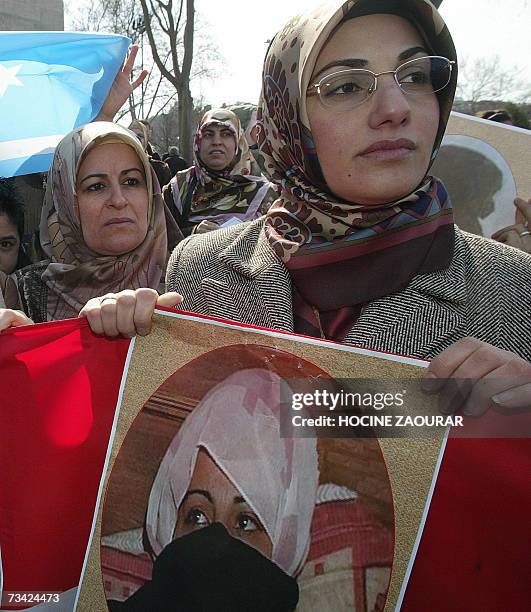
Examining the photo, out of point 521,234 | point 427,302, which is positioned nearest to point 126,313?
point 427,302

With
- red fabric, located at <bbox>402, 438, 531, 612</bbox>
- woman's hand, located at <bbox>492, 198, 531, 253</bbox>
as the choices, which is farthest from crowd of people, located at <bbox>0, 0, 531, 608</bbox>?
woman's hand, located at <bbox>492, 198, 531, 253</bbox>

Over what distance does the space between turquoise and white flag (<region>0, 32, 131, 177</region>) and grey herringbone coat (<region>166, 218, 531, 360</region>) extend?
267 cm

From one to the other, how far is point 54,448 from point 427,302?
0.83 m

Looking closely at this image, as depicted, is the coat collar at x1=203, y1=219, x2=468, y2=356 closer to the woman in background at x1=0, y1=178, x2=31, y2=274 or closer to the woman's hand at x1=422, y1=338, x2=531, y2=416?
the woman's hand at x1=422, y1=338, x2=531, y2=416

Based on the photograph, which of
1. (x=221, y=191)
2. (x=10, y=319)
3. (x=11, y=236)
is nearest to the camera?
(x=10, y=319)

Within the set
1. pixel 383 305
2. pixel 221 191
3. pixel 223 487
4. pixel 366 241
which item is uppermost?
pixel 366 241

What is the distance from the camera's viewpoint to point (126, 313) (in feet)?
4.30

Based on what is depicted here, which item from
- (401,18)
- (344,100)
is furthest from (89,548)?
(401,18)

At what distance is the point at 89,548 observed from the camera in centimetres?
128

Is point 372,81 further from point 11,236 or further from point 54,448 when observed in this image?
point 11,236

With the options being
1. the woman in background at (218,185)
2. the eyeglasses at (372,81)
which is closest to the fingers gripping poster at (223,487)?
the eyeglasses at (372,81)

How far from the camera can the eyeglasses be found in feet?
4.25

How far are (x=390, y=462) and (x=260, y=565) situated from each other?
30 cm

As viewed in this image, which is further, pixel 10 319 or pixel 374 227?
pixel 10 319
